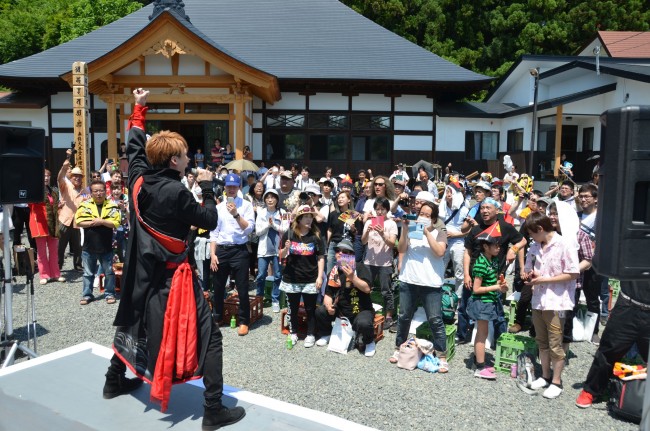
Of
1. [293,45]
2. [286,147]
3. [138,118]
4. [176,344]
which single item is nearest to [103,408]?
[176,344]

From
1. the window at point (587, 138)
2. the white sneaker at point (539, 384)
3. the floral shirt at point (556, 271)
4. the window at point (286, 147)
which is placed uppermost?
the window at point (587, 138)

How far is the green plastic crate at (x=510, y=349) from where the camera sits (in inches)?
204

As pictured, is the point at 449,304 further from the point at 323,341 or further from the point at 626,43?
the point at 626,43

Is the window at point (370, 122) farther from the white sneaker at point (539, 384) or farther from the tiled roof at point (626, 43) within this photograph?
the white sneaker at point (539, 384)

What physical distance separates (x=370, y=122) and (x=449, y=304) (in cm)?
1240

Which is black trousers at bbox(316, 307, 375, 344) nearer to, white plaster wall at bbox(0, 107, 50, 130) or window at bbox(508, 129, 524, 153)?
window at bbox(508, 129, 524, 153)

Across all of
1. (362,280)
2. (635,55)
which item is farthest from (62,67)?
(635,55)

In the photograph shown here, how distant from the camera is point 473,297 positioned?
5316 millimetres

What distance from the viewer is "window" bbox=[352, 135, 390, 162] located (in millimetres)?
18359

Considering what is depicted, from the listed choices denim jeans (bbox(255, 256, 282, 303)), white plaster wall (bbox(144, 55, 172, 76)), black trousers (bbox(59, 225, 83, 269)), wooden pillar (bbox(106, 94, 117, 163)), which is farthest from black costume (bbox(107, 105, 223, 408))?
wooden pillar (bbox(106, 94, 117, 163))

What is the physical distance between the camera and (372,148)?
18.4 metres

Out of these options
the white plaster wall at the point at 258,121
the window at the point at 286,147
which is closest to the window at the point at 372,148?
the window at the point at 286,147

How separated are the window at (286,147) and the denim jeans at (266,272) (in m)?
11.1

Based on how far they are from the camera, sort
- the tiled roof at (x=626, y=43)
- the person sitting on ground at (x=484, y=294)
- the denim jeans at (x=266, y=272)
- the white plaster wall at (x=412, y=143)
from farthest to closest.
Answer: the tiled roof at (x=626, y=43)
the white plaster wall at (x=412, y=143)
the denim jeans at (x=266, y=272)
the person sitting on ground at (x=484, y=294)
